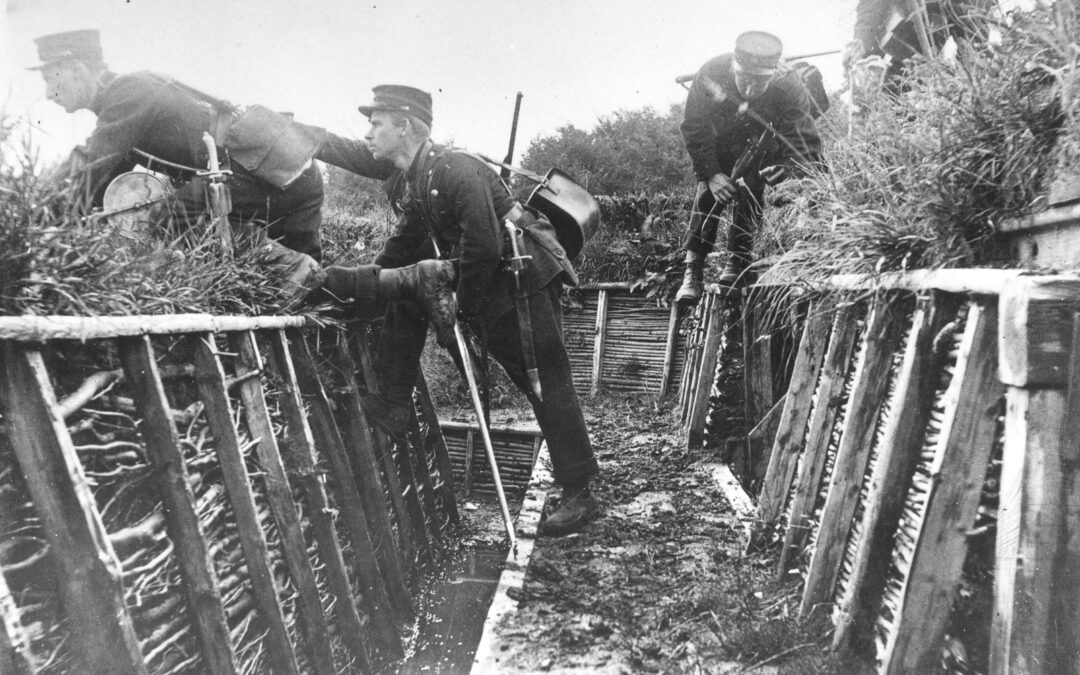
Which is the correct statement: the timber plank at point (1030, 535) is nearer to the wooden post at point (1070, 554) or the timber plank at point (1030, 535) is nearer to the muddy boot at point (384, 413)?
the wooden post at point (1070, 554)

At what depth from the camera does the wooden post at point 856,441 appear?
2365 millimetres

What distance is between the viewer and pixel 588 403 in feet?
26.2

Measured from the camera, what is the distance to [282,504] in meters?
2.86

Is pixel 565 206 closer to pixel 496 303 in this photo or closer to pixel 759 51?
pixel 496 303

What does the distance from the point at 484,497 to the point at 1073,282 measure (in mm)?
6456

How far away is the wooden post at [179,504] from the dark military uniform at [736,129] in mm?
3849

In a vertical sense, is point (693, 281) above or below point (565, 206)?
below

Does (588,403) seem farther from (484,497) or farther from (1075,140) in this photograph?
(1075,140)

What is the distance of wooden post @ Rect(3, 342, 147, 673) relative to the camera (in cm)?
169

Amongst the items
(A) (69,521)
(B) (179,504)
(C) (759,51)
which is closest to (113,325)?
(A) (69,521)

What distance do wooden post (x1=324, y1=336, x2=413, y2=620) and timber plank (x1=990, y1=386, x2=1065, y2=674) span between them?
299cm

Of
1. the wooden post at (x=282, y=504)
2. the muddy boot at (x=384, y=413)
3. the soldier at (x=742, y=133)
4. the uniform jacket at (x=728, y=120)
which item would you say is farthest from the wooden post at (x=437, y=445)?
the uniform jacket at (x=728, y=120)

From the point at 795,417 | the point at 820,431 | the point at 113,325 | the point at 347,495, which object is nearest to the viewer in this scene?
the point at 113,325

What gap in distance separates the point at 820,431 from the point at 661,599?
1.13 meters
